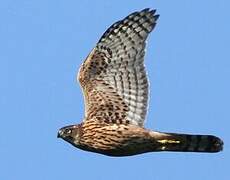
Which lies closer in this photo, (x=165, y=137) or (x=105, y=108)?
(x=165, y=137)

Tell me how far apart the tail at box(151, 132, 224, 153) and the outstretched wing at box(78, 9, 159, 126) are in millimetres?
852

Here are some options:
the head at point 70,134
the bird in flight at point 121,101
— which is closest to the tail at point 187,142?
the bird in flight at point 121,101

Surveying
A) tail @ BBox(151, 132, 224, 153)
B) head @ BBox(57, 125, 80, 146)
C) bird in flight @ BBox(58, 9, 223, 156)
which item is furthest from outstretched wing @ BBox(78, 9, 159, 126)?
tail @ BBox(151, 132, 224, 153)

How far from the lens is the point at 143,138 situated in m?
9.66

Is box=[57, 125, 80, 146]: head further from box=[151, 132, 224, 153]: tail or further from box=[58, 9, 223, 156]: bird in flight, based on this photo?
box=[151, 132, 224, 153]: tail

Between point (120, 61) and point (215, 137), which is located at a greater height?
point (120, 61)

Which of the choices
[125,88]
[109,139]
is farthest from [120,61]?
[109,139]

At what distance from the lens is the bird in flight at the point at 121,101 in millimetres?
9719

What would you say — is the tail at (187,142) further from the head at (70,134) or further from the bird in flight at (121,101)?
the head at (70,134)

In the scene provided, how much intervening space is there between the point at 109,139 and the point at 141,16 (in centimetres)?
212

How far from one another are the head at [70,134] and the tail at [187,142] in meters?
1.19

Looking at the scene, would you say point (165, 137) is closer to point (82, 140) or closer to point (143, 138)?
point (143, 138)

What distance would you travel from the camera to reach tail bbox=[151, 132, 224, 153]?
9.66 m

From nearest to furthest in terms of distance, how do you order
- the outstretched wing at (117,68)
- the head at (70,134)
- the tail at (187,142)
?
the tail at (187,142) < the head at (70,134) < the outstretched wing at (117,68)
